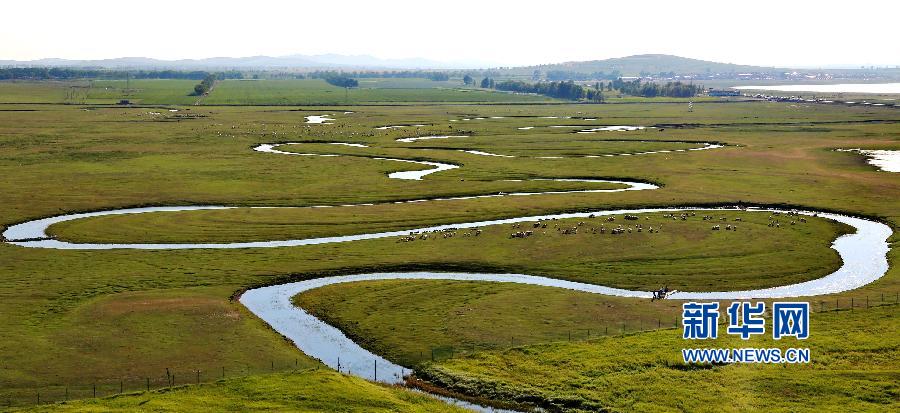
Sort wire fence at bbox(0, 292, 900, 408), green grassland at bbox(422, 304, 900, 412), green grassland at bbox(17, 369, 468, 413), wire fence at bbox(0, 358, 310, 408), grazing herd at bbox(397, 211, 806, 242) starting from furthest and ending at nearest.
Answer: grazing herd at bbox(397, 211, 806, 242), wire fence at bbox(0, 292, 900, 408), wire fence at bbox(0, 358, 310, 408), green grassland at bbox(422, 304, 900, 412), green grassland at bbox(17, 369, 468, 413)

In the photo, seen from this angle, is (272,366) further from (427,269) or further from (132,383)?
(427,269)

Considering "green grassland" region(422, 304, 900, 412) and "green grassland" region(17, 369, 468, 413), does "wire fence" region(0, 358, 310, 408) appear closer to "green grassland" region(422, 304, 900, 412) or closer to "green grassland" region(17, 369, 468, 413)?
"green grassland" region(17, 369, 468, 413)

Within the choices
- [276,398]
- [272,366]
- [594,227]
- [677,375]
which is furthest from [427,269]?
[677,375]

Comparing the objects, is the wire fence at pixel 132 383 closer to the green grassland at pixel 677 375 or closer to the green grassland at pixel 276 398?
the green grassland at pixel 276 398

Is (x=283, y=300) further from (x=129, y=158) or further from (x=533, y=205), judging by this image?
(x=129, y=158)

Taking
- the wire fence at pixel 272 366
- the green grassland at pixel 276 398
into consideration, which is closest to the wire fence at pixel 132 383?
the wire fence at pixel 272 366

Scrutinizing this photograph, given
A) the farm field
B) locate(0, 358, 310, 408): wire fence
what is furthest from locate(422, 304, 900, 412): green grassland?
locate(0, 358, 310, 408): wire fence
